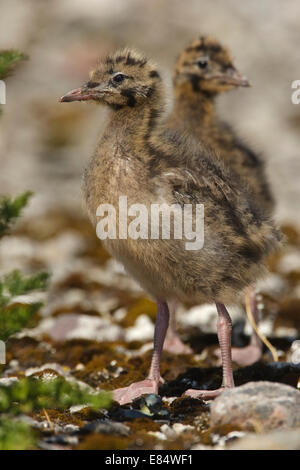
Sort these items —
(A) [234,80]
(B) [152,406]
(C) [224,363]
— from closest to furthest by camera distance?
(B) [152,406] < (C) [224,363] < (A) [234,80]

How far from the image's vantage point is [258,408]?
3721 millimetres

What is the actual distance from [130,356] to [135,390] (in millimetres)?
1244

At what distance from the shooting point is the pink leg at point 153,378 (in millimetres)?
4551

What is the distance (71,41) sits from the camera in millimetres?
14453

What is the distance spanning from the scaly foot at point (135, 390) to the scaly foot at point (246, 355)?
3.47ft

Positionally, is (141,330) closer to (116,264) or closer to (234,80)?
(116,264)

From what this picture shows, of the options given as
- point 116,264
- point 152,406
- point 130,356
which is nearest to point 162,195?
point 152,406

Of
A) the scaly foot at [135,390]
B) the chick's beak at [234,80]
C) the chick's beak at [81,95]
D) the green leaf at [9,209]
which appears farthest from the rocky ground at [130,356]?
the chick's beak at [234,80]

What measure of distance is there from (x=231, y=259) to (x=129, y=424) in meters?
1.10
